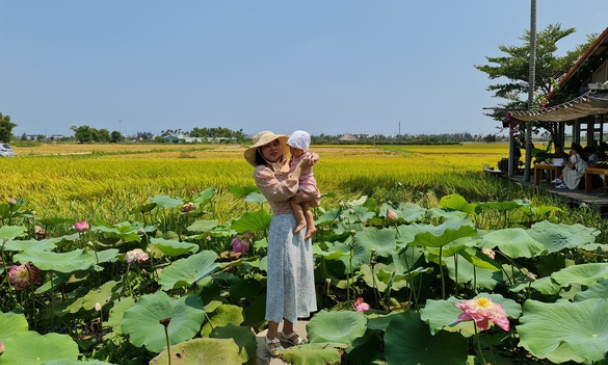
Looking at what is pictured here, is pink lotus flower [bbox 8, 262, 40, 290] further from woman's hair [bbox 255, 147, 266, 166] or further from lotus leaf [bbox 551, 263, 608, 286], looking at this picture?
lotus leaf [bbox 551, 263, 608, 286]

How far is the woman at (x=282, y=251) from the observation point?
2248 mm

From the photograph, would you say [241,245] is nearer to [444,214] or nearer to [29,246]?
[29,246]

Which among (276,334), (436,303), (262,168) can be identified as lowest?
(276,334)

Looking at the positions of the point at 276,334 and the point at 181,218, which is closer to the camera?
the point at 276,334

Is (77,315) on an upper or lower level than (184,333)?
lower

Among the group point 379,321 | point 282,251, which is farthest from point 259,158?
point 379,321

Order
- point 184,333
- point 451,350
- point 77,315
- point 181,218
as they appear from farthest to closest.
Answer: point 181,218, point 77,315, point 184,333, point 451,350

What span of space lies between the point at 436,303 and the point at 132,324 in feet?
4.30

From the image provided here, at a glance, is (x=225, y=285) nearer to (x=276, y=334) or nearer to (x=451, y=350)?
A: (x=276, y=334)

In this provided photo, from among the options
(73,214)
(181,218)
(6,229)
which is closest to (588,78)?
(181,218)

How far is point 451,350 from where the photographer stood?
6.11 ft

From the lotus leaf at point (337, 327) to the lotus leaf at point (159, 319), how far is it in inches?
20.0

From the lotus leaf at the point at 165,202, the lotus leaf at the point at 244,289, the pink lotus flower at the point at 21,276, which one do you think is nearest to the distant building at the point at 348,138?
the lotus leaf at the point at 165,202

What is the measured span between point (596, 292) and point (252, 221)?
1.82 metres
